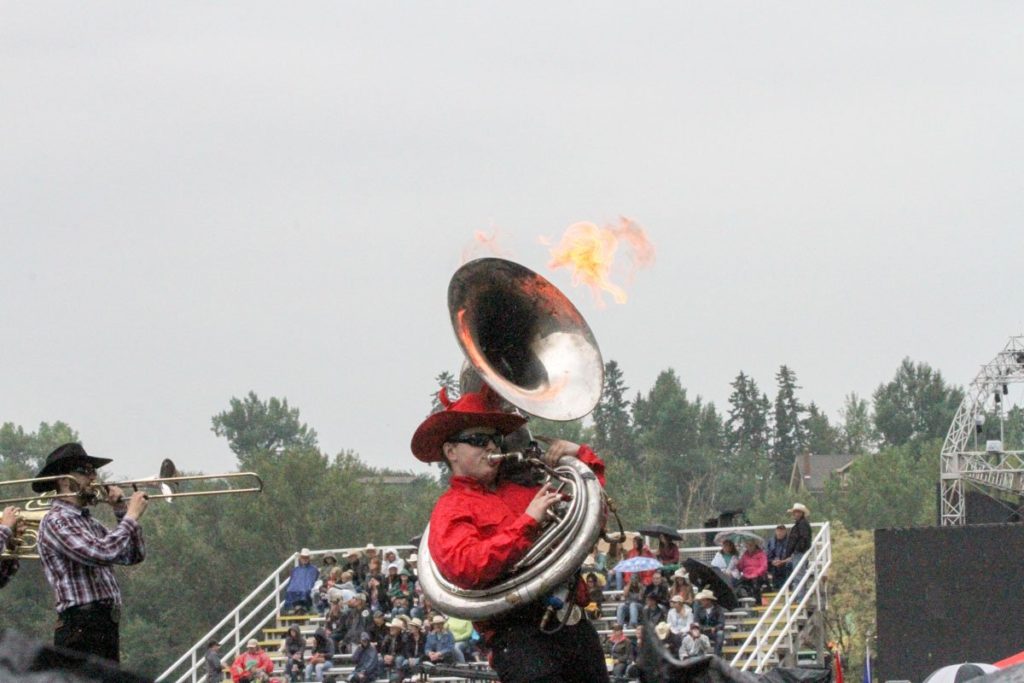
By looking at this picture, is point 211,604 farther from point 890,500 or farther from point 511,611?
point 511,611

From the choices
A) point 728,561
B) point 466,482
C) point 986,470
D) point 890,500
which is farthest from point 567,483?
point 890,500

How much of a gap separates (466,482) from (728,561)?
13.6 metres

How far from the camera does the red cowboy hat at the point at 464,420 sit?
20.7 feet

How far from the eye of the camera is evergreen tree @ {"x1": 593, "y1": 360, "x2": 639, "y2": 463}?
99875 millimetres

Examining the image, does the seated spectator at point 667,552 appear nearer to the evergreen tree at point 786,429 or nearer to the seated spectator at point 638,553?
the seated spectator at point 638,553

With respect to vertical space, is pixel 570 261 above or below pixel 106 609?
above

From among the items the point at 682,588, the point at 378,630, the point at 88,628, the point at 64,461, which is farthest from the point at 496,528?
the point at 378,630

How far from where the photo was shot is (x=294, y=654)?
21.2 metres

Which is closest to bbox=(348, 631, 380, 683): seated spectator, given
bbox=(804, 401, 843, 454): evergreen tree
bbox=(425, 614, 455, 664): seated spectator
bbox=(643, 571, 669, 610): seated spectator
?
bbox=(425, 614, 455, 664): seated spectator

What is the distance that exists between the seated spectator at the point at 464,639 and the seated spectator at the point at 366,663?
110 cm

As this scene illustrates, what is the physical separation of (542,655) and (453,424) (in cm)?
94

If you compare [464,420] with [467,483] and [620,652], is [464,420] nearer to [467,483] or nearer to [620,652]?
[467,483]

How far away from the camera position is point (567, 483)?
6219mm

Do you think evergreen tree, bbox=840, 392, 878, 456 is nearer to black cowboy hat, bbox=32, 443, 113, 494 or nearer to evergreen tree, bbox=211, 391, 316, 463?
evergreen tree, bbox=211, 391, 316, 463
